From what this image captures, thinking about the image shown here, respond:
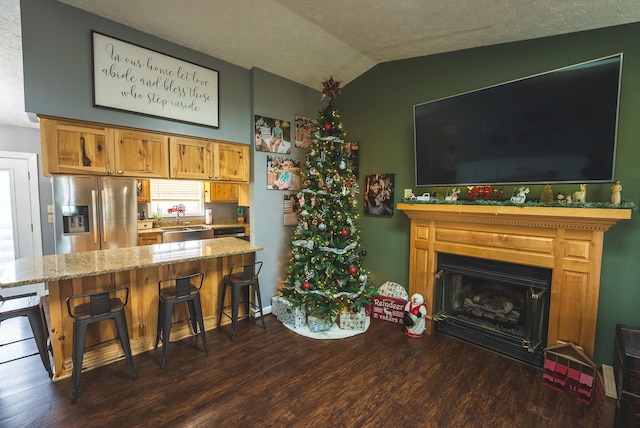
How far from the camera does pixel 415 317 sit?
9.57ft

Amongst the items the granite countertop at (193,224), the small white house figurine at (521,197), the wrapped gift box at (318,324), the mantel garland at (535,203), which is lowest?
the wrapped gift box at (318,324)

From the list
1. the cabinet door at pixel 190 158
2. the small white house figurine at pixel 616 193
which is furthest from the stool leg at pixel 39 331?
the small white house figurine at pixel 616 193

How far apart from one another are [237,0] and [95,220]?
103 inches

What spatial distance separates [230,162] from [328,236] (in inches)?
58.7

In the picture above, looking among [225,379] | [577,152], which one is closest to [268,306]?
[225,379]

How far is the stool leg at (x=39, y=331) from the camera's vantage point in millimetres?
2072

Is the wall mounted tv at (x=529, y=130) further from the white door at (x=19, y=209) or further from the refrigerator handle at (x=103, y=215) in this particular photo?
the white door at (x=19, y=209)

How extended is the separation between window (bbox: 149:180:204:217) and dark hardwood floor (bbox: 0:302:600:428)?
275 centimetres

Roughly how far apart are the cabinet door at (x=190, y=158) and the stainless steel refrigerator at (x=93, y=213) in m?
0.54

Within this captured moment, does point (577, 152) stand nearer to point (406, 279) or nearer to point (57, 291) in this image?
point (406, 279)

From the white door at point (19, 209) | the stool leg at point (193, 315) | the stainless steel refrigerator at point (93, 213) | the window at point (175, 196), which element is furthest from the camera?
the window at point (175, 196)

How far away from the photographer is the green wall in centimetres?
212

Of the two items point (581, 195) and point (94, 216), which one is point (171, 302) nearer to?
point (94, 216)

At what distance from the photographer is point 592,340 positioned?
217 cm
